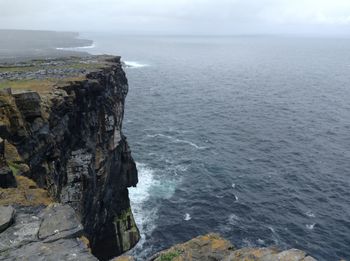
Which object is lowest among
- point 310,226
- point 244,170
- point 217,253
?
point 310,226

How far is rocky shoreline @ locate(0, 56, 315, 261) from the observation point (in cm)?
1298

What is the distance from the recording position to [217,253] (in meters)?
18.9

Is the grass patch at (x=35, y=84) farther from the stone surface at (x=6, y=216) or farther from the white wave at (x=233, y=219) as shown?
the white wave at (x=233, y=219)

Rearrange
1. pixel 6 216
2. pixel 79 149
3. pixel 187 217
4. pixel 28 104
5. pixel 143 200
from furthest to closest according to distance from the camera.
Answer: pixel 143 200 < pixel 187 217 < pixel 79 149 < pixel 28 104 < pixel 6 216

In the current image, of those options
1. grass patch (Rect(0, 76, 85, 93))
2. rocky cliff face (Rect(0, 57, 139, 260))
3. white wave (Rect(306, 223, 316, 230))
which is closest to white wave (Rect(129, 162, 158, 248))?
rocky cliff face (Rect(0, 57, 139, 260))

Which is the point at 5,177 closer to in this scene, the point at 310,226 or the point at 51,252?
the point at 51,252

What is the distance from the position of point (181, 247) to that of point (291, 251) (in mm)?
6303

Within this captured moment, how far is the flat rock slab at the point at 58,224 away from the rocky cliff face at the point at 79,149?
2.75 metres

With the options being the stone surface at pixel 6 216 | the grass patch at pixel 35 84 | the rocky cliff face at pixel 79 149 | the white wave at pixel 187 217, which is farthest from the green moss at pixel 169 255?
Answer: the white wave at pixel 187 217

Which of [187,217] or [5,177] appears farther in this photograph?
[187,217]

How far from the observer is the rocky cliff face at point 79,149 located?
25.0 meters

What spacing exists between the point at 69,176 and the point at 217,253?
22.7 meters

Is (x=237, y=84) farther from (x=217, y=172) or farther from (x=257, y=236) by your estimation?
(x=257, y=236)

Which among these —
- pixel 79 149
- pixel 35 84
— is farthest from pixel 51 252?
pixel 35 84
